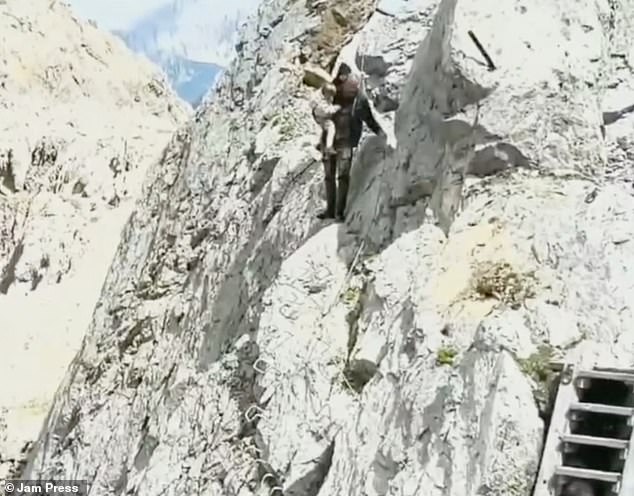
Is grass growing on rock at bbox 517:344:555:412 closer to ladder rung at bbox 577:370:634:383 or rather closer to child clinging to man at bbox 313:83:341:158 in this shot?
ladder rung at bbox 577:370:634:383

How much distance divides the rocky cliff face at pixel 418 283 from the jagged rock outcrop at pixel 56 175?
832 cm

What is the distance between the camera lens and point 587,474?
24.6 feet

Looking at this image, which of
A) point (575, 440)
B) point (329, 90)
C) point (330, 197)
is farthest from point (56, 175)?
point (575, 440)

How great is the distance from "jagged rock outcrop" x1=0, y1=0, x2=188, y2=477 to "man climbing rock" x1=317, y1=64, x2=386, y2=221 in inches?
399

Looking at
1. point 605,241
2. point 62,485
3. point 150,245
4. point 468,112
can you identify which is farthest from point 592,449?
point 150,245

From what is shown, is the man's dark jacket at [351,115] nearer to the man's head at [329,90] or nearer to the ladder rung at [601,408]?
the man's head at [329,90]

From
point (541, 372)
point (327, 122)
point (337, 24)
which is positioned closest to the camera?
point (541, 372)

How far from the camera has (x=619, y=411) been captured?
776 cm

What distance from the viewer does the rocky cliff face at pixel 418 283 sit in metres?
8.32

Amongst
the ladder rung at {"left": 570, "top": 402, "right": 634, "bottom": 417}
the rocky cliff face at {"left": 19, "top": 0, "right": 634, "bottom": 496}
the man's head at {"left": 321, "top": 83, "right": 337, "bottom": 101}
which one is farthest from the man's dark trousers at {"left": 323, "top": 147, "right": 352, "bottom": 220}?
the ladder rung at {"left": 570, "top": 402, "right": 634, "bottom": 417}

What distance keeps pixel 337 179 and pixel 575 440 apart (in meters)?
5.09

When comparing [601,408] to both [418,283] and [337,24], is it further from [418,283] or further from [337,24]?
[337,24]

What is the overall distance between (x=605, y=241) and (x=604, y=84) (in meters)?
1.97

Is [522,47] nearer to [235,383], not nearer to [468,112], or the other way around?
[468,112]
